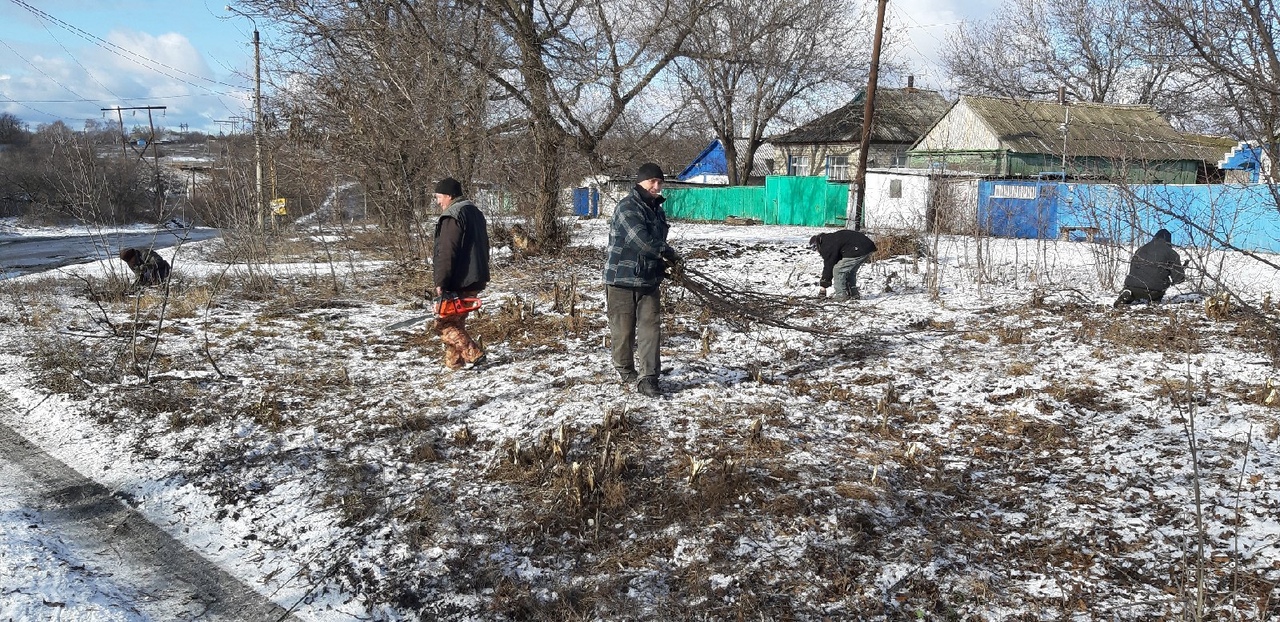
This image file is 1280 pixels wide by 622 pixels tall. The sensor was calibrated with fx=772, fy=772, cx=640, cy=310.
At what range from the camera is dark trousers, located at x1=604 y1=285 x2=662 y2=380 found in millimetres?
5301

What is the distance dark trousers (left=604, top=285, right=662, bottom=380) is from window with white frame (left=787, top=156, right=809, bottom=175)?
1317 inches

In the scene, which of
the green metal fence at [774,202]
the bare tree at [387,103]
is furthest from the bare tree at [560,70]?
the green metal fence at [774,202]

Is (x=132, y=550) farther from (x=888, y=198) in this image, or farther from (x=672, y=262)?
(x=888, y=198)

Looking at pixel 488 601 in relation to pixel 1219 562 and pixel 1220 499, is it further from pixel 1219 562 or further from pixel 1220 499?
pixel 1220 499

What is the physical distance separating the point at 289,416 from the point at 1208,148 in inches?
220

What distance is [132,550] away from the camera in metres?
3.64

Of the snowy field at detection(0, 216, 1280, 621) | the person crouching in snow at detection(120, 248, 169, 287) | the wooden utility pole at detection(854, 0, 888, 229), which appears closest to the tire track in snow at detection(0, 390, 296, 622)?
the snowy field at detection(0, 216, 1280, 621)

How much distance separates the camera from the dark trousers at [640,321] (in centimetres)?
530

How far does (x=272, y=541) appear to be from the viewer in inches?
146

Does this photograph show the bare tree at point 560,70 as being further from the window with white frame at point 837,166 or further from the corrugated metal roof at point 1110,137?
the window with white frame at point 837,166

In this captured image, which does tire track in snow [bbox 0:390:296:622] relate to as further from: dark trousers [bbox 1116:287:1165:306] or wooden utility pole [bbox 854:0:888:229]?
wooden utility pole [bbox 854:0:888:229]

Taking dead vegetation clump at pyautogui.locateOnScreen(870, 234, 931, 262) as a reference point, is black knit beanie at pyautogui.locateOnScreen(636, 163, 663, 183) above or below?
above

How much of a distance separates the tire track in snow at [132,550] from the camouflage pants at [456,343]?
246 centimetres

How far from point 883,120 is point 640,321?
3441cm
